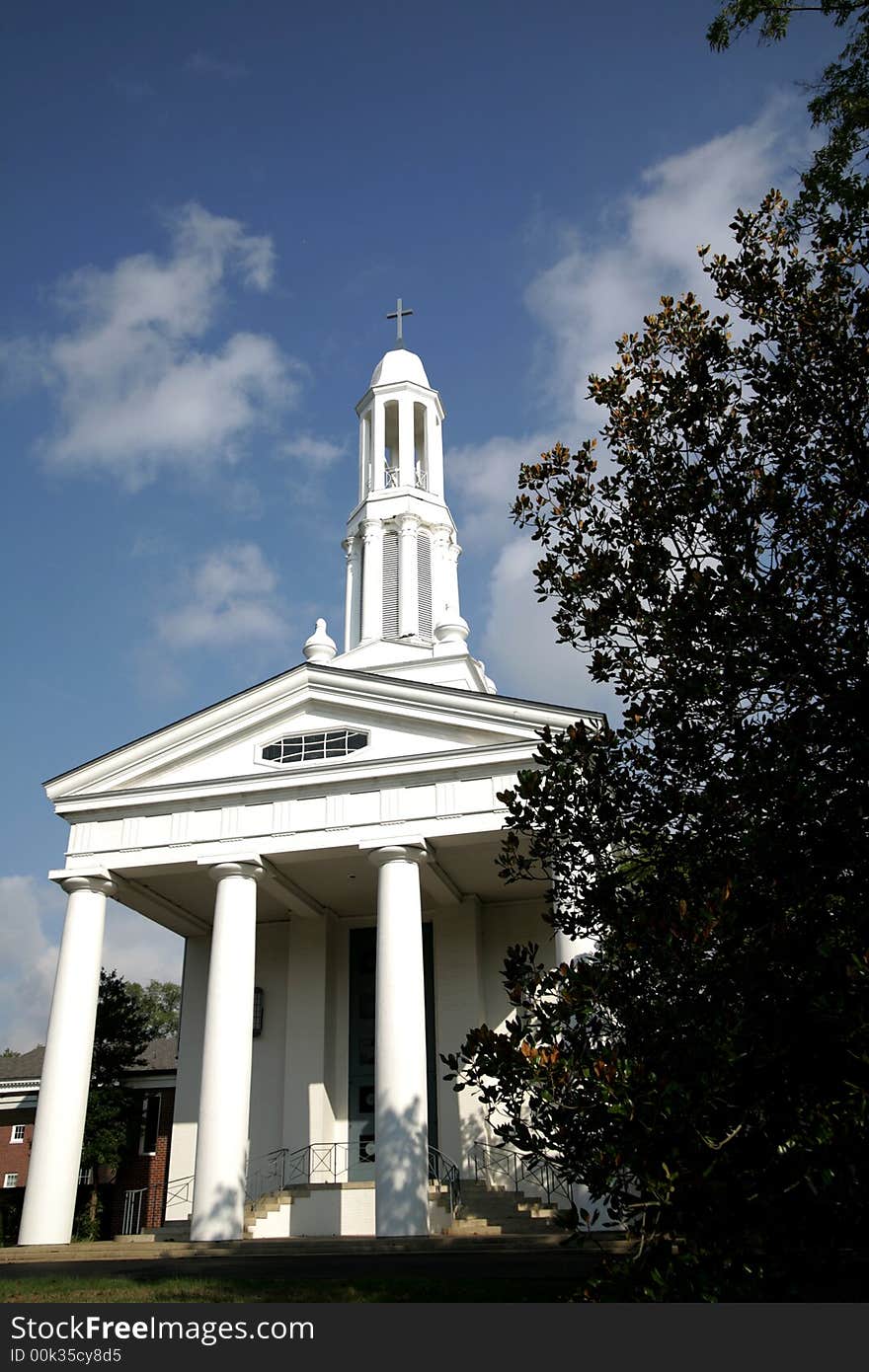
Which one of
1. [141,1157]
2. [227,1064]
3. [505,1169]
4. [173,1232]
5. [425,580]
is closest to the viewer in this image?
[227,1064]

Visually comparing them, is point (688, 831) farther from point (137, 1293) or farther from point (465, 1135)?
point (465, 1135)

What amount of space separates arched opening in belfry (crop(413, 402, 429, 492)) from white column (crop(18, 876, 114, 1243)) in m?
17.1

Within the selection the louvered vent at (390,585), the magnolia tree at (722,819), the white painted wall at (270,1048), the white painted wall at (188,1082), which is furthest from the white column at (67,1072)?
the magnolia tree at (722,819)

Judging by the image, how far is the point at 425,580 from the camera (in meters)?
32.8

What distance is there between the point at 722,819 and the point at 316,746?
56.6 ft

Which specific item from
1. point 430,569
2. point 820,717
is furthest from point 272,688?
point 820,717

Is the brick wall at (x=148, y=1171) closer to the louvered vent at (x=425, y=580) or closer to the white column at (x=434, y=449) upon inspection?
the louvered vent at (x=425, y=580)

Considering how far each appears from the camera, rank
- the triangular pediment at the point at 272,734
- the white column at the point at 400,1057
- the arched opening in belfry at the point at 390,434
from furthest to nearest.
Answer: the arched opening in belfry at the point at 390,434 → the triangular pediment at the point at 272,734 → the white column at the point at 400,1057

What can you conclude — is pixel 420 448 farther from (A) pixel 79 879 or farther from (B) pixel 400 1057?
(B) pixel 400 1057

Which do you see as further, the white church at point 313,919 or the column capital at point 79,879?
the column capital at point 79,879

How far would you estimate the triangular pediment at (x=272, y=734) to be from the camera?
23.3m

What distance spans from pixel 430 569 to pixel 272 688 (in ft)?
32.4

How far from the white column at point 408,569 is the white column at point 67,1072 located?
40.4ft

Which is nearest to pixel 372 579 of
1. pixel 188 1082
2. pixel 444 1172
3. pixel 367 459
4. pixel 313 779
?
pixel 367 459
